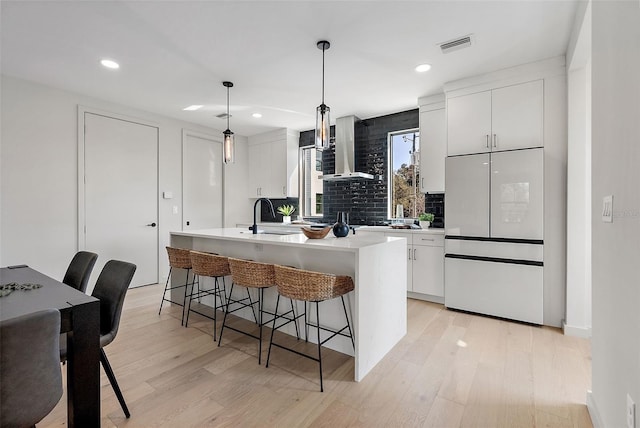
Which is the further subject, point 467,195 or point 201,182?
point 201,182

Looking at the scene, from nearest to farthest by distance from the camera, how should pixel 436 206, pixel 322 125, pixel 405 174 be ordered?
pixel 322 125 < pixel 436 206 < pixel 405 174

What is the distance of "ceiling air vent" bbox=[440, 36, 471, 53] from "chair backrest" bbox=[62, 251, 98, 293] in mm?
3251

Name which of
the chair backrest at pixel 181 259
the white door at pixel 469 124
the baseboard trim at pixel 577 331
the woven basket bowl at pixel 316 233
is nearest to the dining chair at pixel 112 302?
the chair backrest at pixel 181 259

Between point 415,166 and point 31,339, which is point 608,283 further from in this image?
point 415,166

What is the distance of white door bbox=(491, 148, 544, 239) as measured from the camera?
2936 millimetres

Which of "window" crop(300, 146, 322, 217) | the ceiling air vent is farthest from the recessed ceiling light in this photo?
"window" crop(300, 146, 322, 217)

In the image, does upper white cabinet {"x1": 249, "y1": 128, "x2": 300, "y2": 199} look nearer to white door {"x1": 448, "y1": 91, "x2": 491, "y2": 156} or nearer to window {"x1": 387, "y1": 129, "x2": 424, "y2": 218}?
window {"x1": 387, "y1": 129, "x2": 424, "y2": 218}

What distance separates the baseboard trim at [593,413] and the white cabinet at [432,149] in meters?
2.50

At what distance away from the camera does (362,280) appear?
204 centimetres

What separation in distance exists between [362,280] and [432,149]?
252 centimetres

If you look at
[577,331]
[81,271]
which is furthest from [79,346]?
[577,331]

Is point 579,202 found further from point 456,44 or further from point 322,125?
point 322,125

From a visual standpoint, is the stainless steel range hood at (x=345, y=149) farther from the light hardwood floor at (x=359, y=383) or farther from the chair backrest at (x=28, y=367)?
the chair backrest at (x=28, y=367)

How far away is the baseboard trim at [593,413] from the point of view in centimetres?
151
